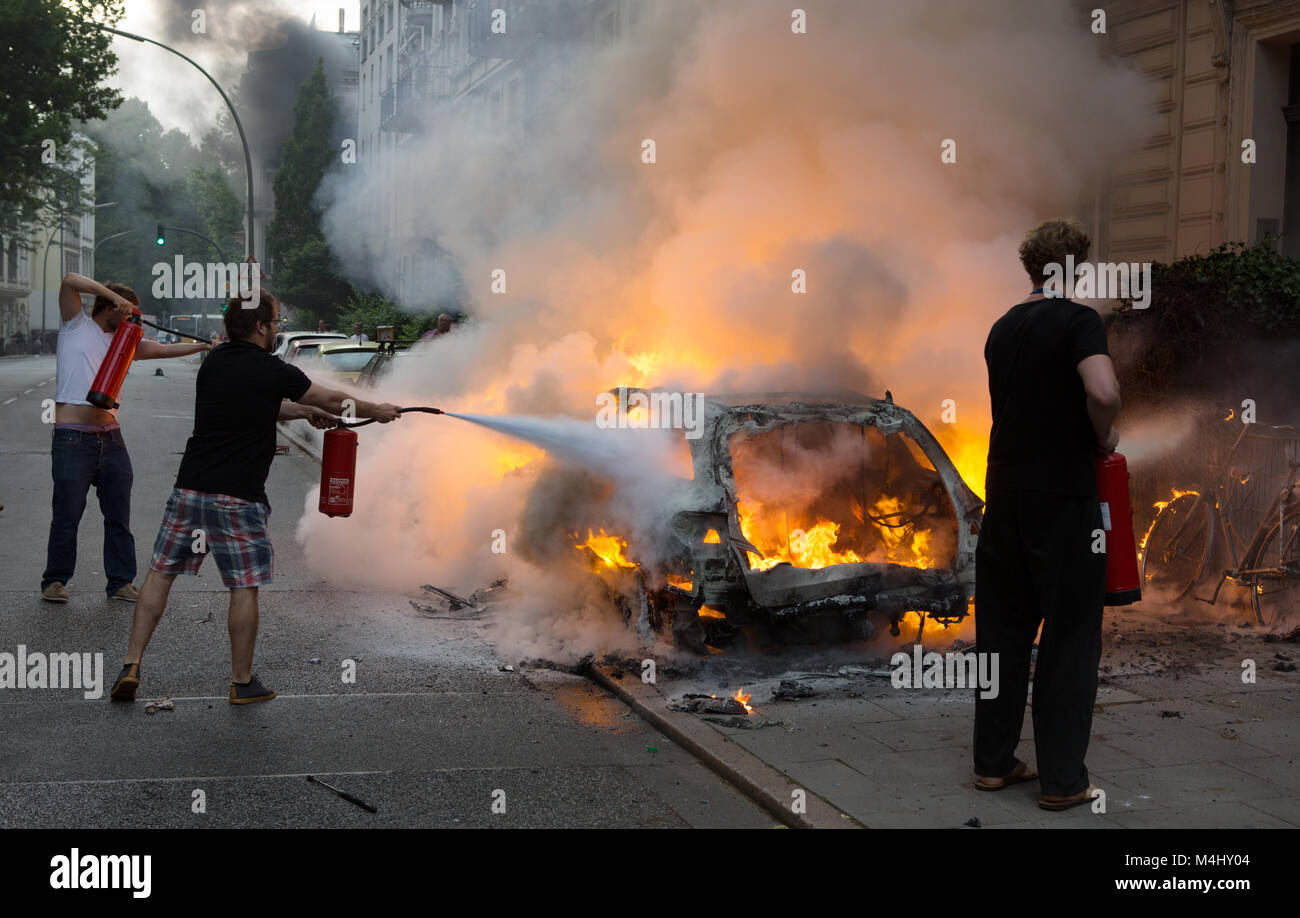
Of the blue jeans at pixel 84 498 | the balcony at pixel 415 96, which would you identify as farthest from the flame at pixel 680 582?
the balcony at pixel 415 96

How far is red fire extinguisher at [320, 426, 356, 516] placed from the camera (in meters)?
6.04

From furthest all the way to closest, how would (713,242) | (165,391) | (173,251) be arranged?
(173,251), (165,391), (713,242)

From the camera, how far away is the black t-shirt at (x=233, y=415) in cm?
543

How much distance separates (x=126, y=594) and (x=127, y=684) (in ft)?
7.14

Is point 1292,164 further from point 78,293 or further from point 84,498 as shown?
point 84,498

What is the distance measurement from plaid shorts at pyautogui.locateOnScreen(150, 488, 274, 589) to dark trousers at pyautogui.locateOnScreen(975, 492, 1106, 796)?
3.15 metres

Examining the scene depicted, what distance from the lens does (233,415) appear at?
5434mm

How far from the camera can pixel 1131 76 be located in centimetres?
1148

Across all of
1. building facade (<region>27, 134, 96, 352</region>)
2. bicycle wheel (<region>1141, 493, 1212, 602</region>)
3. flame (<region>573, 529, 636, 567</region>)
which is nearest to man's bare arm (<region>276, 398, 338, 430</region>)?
flame (<region>573, 529, 636, 567</region>)

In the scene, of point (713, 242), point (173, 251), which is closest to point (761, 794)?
point (713, 242)

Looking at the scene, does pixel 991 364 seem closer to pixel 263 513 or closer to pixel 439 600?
pixel 263 513

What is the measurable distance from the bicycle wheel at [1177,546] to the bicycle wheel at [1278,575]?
48 cm

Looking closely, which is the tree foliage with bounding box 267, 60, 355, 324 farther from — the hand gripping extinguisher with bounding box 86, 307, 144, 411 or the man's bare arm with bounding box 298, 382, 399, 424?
the man's bare arm with bounding box 298, 382, 399, 424

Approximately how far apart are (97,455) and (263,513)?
237 centimetres
